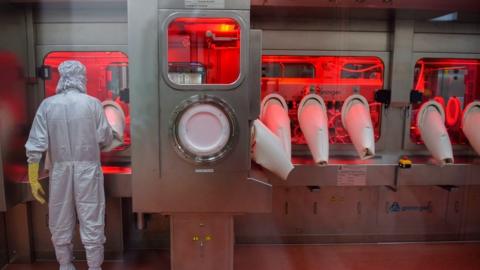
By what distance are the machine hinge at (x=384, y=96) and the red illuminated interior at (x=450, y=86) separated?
24 cm

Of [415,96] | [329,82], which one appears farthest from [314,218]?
[415,96]

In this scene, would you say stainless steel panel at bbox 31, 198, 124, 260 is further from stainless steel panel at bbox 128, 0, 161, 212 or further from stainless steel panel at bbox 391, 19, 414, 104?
stainless steel panel at bbox 391, 19, 414, 104

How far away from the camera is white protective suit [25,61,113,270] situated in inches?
66.2

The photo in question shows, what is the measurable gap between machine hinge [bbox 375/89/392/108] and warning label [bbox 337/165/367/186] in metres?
0.56

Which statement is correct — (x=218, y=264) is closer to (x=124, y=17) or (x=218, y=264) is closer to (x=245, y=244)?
(x=245, y=244)

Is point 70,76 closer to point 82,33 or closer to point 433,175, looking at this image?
point 82,33

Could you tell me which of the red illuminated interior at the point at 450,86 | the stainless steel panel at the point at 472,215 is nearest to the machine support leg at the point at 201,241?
the red illuminated interior at the point at 450,86

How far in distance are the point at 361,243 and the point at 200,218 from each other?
138 cm

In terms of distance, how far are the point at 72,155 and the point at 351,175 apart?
62.5 inches

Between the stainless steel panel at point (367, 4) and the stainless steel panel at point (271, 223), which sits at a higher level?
the stainless steel panel at point (367, 4)

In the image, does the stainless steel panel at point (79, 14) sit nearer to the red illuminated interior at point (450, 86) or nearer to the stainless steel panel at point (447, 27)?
the stainless steel panel at point (447, 27)

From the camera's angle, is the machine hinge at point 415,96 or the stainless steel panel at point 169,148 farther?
the machine hinge at point 415,96

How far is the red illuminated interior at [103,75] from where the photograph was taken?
2.16 meters

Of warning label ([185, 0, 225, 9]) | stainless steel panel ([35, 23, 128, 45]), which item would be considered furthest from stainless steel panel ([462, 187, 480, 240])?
stainless steel panel ([35, 23, 128, 45])
